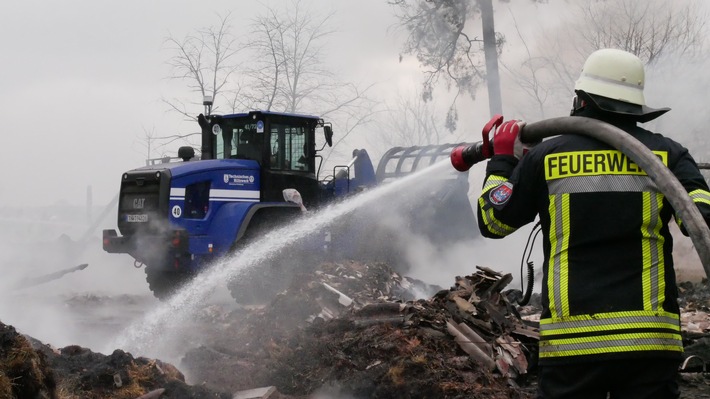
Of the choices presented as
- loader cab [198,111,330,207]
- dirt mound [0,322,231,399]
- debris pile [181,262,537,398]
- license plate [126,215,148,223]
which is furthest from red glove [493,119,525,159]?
loader cab [198,111,330,207]

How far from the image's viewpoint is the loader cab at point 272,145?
12422mm

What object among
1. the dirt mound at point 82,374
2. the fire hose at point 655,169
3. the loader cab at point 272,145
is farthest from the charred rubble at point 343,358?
the loader cab at point 272,145

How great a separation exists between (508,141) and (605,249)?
2.11ft

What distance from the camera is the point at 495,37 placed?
22.4 m

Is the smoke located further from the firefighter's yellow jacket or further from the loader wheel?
the firefighter's yellow jacket

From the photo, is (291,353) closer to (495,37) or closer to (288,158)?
(288,158)

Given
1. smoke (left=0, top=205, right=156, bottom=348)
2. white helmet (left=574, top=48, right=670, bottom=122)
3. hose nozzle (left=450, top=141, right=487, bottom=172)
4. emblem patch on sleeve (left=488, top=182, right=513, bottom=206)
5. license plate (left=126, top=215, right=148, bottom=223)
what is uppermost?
white helmet (left=574, top=48, right=670, bottom=122)

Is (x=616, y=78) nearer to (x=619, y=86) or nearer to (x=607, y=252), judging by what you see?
(x=619, y=86)

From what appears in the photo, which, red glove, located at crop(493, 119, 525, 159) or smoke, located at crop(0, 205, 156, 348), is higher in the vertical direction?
red glove, located at crop(493, 119, 525, 159)

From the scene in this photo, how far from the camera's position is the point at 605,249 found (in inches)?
116

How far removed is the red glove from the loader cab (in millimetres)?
9171

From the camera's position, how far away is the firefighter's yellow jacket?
2.90 meters

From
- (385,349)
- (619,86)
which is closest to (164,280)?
(385,349)

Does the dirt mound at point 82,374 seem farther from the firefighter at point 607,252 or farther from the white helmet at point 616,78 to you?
the white helmet at point 616,78
